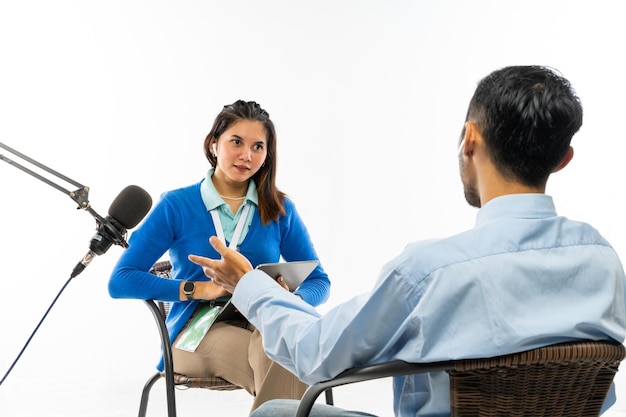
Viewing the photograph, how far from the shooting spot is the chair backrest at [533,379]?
44.7 inches

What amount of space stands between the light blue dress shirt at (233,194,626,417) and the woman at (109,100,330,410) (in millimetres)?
1041

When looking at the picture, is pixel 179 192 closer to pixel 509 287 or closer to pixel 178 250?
pixel 178 250

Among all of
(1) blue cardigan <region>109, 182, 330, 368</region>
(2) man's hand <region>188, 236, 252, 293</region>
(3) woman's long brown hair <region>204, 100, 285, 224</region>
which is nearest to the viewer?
(2) man's hand <region>188, 236, 252, 293</region>

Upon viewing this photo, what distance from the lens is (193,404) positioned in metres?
4.10

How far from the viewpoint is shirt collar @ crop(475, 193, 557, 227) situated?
47.4 inches

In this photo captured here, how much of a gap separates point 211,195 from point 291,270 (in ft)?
1.89

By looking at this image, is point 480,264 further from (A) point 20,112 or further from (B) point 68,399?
(A) point 20,112

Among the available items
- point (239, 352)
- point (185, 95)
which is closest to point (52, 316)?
A: point (185, 95)

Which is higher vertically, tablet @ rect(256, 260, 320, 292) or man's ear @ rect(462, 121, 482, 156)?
man's ear @ rect(462, 121, 482, 156)

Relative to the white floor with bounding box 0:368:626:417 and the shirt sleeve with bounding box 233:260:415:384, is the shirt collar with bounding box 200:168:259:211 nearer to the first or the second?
the shirt sleeve with bounding box 233:260:415:384

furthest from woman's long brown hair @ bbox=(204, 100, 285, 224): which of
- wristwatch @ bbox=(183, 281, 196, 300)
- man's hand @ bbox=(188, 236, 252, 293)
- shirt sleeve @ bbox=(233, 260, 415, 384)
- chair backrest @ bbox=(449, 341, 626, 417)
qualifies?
chair backrest @ bbox=(449, 341, 626, 417)

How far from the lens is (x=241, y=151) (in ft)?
8.86

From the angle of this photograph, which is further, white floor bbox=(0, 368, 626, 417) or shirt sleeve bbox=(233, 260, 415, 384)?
white floor bbox=(0, 368, 626, 417)

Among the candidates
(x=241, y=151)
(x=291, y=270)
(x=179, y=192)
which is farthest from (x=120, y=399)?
(x=291, y=270)
